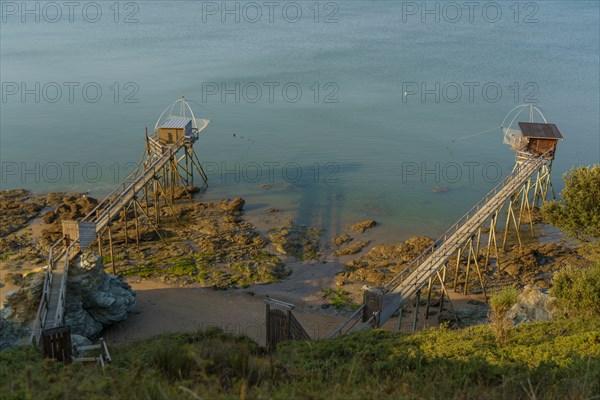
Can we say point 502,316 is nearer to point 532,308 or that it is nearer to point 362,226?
point 532,308

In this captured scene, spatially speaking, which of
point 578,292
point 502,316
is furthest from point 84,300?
point 578,292

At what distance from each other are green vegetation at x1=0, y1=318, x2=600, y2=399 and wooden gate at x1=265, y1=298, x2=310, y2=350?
30.5 inches

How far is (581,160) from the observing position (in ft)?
118

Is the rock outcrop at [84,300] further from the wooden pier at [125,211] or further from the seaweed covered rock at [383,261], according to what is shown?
the seaweed covered rock at [383,261]

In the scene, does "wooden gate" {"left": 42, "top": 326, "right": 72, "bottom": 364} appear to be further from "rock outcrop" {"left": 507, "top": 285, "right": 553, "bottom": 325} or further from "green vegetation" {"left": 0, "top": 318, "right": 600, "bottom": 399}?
"rock outcrop" {"left": 507, "top": 285, "right": 553, "bottom": 325}

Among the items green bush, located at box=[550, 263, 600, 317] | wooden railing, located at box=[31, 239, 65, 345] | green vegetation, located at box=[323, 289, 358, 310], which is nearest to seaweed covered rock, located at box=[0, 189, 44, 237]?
wooden railing, located at box=[31, 239, 65, 345]

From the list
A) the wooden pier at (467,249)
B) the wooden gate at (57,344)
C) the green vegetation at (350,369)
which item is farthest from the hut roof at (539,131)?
the wooden gate at (57,344)

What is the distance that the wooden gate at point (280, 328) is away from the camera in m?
14.9

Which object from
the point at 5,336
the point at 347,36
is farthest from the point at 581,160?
the point at 347,36

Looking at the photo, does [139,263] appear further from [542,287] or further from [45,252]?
[542,287]

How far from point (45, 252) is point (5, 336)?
Result: 1028cm

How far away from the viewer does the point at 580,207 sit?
22.2m

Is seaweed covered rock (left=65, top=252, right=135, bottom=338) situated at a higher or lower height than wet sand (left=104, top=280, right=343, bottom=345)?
higher

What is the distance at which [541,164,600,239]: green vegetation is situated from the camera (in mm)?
22125
